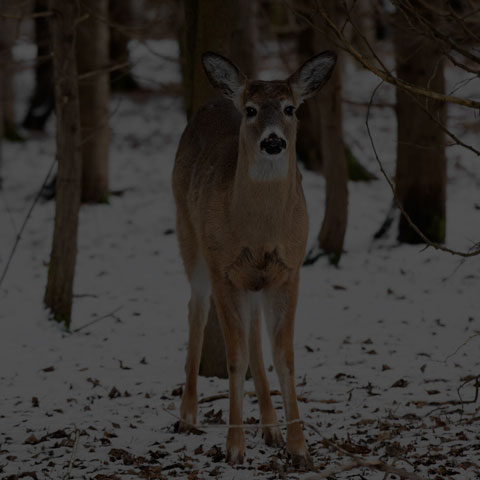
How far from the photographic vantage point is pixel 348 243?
38.2 feet

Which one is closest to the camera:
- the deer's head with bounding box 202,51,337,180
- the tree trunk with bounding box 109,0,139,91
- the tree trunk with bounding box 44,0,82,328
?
the deer's head with bounding box 202,51,337,180

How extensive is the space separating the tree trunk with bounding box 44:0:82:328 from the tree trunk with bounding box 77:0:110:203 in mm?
5025

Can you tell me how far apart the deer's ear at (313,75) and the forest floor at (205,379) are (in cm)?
188

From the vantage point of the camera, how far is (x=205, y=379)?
289 inches

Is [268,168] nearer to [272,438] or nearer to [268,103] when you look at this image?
[268,103]

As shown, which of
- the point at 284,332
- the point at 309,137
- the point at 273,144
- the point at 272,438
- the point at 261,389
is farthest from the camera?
the point at 309,137

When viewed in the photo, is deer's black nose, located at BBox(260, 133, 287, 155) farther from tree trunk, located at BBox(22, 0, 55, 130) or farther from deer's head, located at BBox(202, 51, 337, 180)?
tree trunk, located at BBox(22, 0, 55, 130)

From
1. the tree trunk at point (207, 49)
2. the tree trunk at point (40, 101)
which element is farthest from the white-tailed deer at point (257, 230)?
the tree trunk at point (40, 101)

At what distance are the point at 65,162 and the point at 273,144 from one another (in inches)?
155

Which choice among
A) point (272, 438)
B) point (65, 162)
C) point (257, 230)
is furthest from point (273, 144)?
point (65, 162)

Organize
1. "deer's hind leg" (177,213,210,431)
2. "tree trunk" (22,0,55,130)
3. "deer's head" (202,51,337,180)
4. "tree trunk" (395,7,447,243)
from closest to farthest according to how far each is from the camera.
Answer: "deer's head" (202,51,337,180) → "deer's hind leg" (177,213,210,431) → "tree trunk" (395,7,447,243) → "tree trunk" (22,0,55,130)

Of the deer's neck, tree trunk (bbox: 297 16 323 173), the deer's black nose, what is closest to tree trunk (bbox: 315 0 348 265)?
tree trunk (bbox: 297 16 323 173)

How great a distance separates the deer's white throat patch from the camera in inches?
209

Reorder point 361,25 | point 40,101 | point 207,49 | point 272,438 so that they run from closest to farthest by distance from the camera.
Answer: point 272,438 → point 207,49 → point 361,25 → point 40,101
